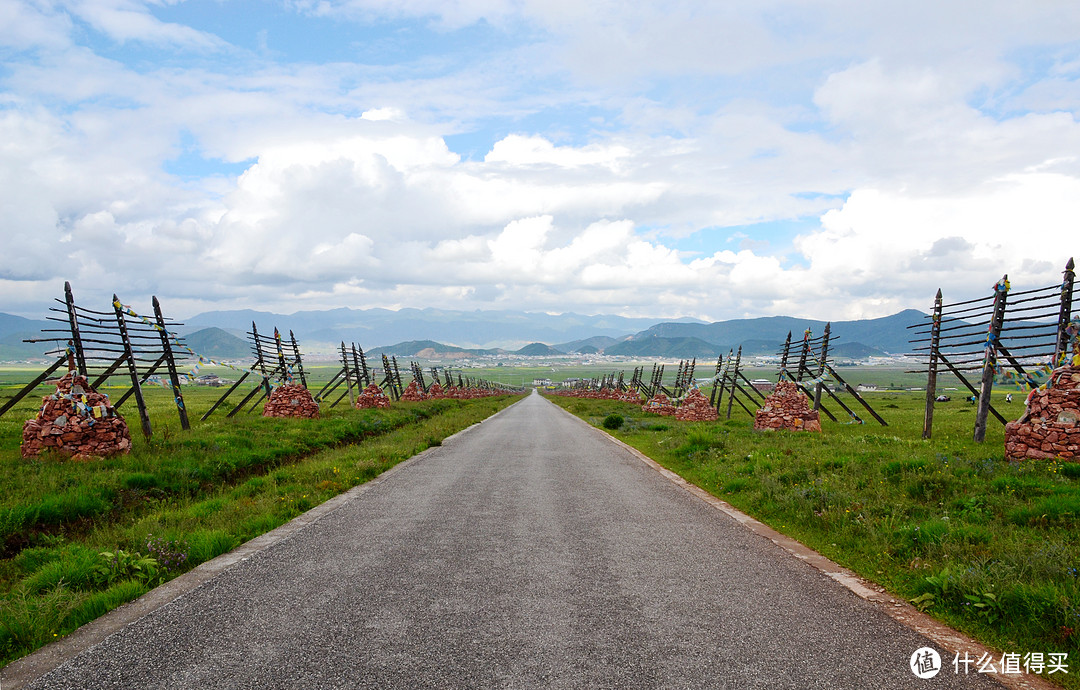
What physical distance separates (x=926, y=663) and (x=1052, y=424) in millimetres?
10101

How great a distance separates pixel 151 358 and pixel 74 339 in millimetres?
6370

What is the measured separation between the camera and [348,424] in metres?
23.6

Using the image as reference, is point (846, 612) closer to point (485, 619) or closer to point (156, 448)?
A: point (485, 619)

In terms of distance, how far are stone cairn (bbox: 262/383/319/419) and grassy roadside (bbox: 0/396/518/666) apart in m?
7.66

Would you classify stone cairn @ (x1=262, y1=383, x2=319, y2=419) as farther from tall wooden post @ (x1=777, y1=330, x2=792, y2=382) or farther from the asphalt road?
tall wooden post @ (x1=777, y1=330, x2=792, y2=382)

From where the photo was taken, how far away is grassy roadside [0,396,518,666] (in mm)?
5824

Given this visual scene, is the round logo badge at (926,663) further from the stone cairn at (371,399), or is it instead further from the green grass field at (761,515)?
the stone cairn at (371,399)

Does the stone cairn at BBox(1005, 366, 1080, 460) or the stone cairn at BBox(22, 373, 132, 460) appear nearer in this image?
the stone cairn at BBox(1005, 366, 1080, 460)

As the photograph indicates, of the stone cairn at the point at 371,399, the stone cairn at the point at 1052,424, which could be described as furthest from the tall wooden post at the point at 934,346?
the stone cairn at the point at 371,399

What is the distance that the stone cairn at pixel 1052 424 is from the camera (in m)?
11.1

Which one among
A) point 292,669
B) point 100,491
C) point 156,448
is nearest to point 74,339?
point 156,448

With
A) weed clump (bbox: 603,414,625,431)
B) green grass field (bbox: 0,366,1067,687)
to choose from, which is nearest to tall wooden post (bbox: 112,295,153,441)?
green grass field (bbox: 0,366,1067,687)

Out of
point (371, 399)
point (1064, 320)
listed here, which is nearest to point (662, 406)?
point (371, 399)

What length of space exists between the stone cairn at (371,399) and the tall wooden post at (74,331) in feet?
71.8
